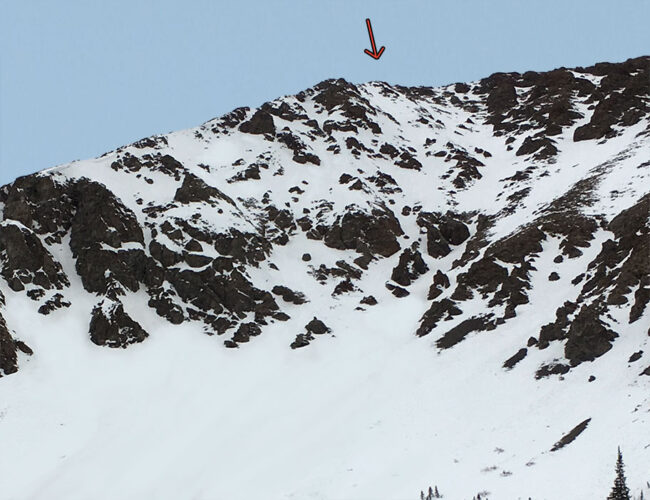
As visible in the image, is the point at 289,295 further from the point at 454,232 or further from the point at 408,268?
→ the point at 454,232

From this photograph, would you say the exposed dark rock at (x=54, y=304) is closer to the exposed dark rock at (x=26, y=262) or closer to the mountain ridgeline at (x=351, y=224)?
the mountain ridgeline at (x=351, y=224)

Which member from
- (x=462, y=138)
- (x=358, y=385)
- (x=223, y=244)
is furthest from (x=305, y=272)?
(x=462, y=138)

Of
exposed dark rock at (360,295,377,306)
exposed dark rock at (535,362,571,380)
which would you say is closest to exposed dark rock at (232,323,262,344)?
exposed dark rock at (360,295,377,306)

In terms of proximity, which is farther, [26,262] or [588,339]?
[26,262]

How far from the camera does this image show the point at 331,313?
→ 6525cm

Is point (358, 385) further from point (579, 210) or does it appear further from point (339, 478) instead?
point (579, 210)

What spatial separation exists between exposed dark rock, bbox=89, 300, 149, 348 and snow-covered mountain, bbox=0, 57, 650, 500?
0.72 feet

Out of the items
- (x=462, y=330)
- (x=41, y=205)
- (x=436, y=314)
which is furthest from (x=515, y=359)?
(x=41, y=205)

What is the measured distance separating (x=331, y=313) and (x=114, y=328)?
19.7 meters

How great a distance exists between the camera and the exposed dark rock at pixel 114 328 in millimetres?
59219

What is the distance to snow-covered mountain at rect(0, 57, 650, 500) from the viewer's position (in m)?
40.5

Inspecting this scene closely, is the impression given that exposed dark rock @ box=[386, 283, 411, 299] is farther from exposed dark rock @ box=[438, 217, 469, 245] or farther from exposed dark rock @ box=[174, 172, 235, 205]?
exposed dark rock @ box=[174, 172, 235, 205]

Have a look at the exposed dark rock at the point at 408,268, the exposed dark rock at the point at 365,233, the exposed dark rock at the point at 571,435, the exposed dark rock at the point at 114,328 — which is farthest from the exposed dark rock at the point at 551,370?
the exposed dark rock at the point at 114,328

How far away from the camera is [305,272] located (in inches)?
2849
